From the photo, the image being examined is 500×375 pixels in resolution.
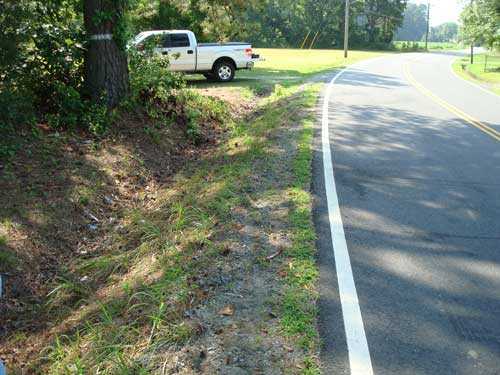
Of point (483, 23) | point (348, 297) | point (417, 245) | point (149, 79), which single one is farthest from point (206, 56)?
point (483, 23)

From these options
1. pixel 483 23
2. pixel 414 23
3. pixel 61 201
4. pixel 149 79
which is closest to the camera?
pixel 61 201

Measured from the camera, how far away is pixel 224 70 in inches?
824

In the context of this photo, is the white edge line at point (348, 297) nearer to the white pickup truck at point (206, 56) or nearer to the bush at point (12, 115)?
the bush at point (12, 115)

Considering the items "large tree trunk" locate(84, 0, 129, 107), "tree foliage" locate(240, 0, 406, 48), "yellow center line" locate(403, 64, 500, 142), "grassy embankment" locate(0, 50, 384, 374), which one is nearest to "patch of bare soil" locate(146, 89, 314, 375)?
"grassy embankment" locate(0, 50, 384, 374)

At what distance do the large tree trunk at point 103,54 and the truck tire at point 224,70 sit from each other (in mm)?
10506

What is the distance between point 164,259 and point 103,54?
6155mm

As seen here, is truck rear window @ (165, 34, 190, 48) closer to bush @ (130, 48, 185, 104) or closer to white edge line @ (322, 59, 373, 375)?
bush @ (130, 48, 185, 104)

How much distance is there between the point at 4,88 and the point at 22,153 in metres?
1.37

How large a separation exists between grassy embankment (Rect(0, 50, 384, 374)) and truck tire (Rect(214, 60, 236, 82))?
1128 cm

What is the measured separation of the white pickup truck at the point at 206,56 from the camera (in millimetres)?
20188

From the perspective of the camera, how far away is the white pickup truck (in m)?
20.2

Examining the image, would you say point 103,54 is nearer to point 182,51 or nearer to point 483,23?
point 182,51

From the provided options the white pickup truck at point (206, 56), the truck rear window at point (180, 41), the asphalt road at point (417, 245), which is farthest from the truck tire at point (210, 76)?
the asphalt road at point (417, 245)

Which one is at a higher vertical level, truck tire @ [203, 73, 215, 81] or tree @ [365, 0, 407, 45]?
tree @ [365, 0, 407, 45]
